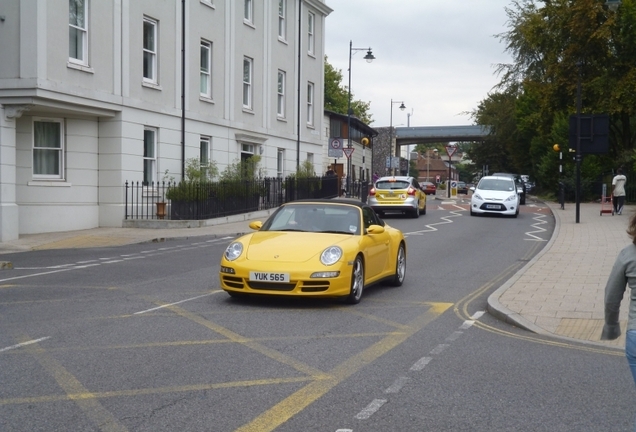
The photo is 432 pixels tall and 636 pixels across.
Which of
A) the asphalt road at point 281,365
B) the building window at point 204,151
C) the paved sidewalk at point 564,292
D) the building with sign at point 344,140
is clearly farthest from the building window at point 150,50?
the building with sign at point 344,140

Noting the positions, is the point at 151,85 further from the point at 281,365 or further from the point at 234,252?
the point at 281,365

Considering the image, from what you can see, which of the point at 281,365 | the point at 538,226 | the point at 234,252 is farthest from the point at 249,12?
the point at 281,365

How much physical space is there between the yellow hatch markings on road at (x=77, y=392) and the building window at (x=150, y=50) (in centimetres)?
2025

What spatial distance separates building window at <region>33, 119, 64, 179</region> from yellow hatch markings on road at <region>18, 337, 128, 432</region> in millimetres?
16192

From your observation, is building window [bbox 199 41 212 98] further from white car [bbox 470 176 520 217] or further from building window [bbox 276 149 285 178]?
white car [bbox 470 176 520 217]

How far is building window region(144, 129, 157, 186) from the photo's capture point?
27.2m

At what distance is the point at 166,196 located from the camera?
85.6 feet

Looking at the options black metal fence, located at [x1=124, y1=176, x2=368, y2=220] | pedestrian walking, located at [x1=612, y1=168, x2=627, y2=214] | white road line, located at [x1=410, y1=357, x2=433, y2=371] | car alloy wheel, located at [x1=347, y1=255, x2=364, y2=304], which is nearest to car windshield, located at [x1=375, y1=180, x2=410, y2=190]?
black metal fence, located at [x1=124, y1=176, x2=368, y2=220]

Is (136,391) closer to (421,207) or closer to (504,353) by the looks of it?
(504,353)

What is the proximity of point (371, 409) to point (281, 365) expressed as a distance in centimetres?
153

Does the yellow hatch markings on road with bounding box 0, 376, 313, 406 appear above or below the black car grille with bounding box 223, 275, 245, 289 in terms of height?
below

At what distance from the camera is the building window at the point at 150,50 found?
27078 mm

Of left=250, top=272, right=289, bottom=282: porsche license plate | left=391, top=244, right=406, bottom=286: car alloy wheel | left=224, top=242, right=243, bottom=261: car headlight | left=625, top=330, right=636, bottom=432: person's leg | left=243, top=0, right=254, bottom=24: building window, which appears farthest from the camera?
left=243, top=0, right=254, bottom=24: building window

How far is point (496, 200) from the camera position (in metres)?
32.8
